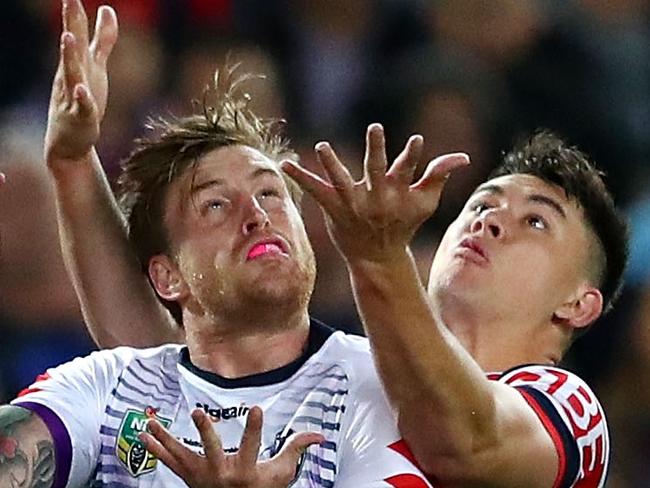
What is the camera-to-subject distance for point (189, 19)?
16.0 feet

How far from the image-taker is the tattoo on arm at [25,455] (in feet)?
9.04

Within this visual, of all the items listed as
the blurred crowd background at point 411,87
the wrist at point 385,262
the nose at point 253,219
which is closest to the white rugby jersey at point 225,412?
the nose at point 253,219

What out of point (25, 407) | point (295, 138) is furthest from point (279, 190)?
point (295, 138)

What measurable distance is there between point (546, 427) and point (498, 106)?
2.04 meters

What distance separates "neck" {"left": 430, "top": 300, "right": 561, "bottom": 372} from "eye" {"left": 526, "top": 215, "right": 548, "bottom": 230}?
0.17 meters

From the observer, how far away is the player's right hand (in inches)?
119

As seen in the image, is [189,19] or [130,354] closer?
[130,354]

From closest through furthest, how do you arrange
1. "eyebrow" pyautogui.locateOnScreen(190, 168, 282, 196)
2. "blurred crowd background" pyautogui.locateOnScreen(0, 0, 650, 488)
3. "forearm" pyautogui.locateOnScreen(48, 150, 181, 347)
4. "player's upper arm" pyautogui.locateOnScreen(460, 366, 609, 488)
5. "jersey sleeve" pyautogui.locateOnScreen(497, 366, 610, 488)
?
"player's upper arm" pyautogui.locateOnScreen(460, 366, 609, 488), "jersey sleeve" pyautogui.locateOnScreen(497, 366, 610, 488), "eyebrow" pyautogui.locateOnScreen(190, 168, 282, 196), "forearm" pyautogui.locateOnScreen(48, 150, 181, 347), "blurred crowd background" pyautogui.locateOnScreen(0, 0, 650, 488)

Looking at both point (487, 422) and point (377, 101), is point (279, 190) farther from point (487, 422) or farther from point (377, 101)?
point (377, 101)

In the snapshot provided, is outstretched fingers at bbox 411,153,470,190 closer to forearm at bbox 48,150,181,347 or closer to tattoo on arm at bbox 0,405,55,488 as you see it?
tattoo on arm at bbox 0,405,55,488

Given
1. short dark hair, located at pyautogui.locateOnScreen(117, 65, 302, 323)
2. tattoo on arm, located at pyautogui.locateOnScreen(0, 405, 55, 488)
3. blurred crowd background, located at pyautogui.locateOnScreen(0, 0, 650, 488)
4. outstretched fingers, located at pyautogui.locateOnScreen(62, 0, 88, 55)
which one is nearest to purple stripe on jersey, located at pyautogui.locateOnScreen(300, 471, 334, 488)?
tattoo on arm, located at pyautogui.locateOnScreen(0, 405, 55, 488)

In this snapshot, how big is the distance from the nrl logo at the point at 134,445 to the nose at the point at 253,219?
1.11 feet

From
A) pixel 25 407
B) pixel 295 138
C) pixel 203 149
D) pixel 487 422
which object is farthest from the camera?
pixel 295 138

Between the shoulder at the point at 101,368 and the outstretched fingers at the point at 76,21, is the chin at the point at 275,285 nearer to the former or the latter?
the shoulder at the point at 101,368
